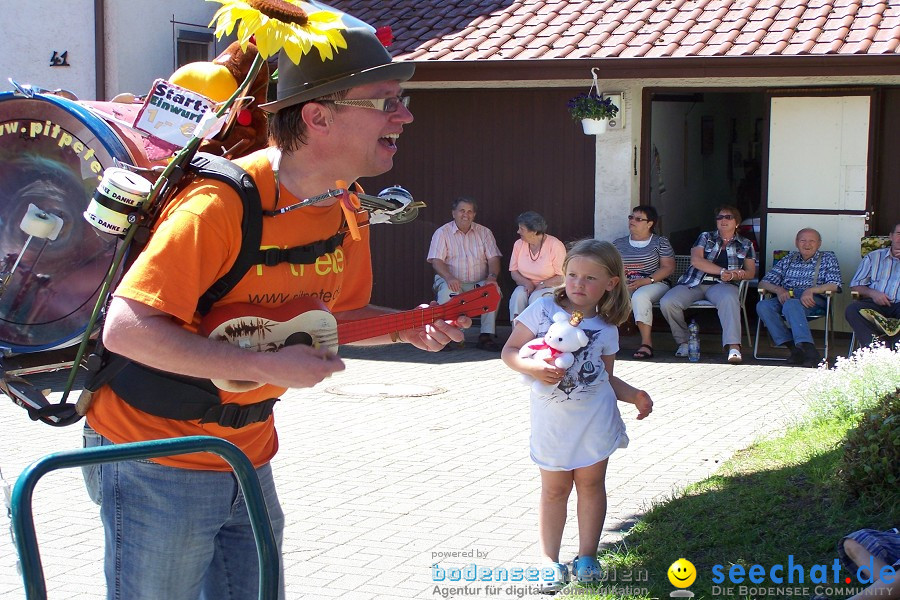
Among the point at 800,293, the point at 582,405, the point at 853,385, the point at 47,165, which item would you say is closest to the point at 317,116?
the point at 582,405

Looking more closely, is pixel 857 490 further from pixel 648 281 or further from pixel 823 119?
pixel 823 119

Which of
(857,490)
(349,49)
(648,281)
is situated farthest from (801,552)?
(648,281)

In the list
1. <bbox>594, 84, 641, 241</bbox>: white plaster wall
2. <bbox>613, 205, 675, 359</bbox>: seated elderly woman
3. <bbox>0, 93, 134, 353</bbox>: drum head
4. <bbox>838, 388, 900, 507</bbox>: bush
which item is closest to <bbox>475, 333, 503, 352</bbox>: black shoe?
<bbox>613, 205, 675, 359</bbox>: seated elderly woman

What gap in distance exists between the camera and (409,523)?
555cm

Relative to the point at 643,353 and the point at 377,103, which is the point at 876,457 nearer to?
the point at 377,103

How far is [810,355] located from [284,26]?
27.0 feet

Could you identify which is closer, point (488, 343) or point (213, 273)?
point (213, 273)

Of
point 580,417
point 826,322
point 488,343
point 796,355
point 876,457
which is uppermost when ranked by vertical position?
point 580,417

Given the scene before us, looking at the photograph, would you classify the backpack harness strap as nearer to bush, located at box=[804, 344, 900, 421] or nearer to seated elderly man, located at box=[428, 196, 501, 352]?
bush, located at box=[804, 344, 900, 421]

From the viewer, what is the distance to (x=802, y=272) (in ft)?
34.1

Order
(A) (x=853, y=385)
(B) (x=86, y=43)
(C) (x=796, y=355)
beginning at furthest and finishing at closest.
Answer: (B) (x=86, y=43)
(C) (x=796, y=355)
(A) (x=853, y=385)

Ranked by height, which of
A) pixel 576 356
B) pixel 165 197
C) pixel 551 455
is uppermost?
pixel 165 197

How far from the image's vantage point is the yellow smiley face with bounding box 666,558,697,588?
14.5 ft

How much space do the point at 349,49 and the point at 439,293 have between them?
9041 mm
